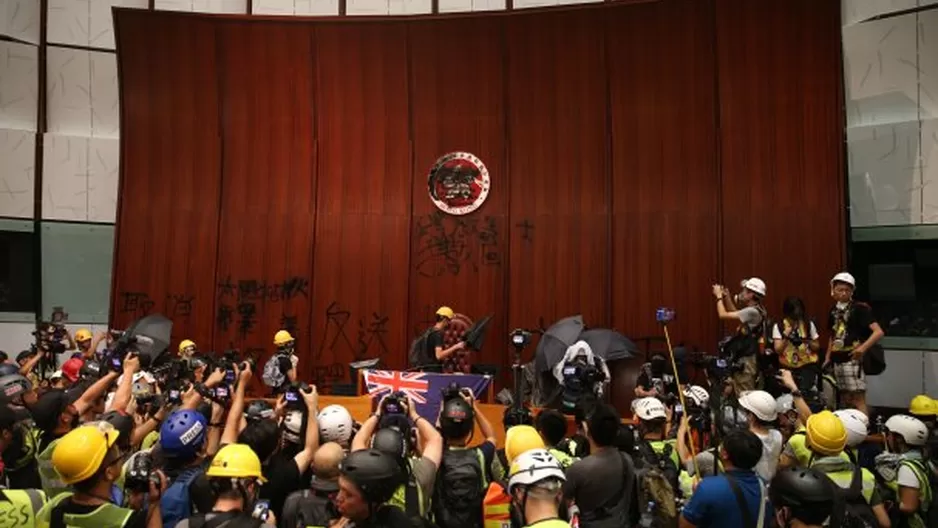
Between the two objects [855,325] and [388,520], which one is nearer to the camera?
[388,520]

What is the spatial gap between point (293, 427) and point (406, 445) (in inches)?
33.3

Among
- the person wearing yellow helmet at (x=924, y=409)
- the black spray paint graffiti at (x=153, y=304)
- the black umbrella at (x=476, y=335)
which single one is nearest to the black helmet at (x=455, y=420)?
the person wearing yellow helmet at (x=924, y=409)

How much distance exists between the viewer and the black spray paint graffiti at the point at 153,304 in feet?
39.8

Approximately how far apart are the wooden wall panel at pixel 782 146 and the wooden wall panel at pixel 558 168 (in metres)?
1.78

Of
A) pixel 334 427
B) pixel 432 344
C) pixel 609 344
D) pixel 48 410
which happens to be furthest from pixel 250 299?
pixel 334 427

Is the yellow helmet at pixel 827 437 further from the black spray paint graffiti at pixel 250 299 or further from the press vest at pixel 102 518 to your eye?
the black spray paint graffiti at pixel 250 299

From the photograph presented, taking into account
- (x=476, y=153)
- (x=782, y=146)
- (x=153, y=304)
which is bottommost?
(x=153, y=304)

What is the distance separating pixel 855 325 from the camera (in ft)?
27.2

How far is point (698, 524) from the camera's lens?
3.71 m

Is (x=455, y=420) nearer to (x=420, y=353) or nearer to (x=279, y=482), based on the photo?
(x=279, y=482)

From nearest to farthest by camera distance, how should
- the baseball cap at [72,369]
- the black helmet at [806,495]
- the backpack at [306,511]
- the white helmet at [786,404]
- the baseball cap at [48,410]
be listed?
the black helmet at [806,495] → the backpack at [306,511] → the baseball cap at [48,410] → the white helmet at [786,404] → the baseball cap at [72,369]

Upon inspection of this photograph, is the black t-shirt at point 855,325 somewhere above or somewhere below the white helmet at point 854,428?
above

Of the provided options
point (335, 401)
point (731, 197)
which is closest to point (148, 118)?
point (335, 401)

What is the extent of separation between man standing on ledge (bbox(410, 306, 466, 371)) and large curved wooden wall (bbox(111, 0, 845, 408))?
130 cm
